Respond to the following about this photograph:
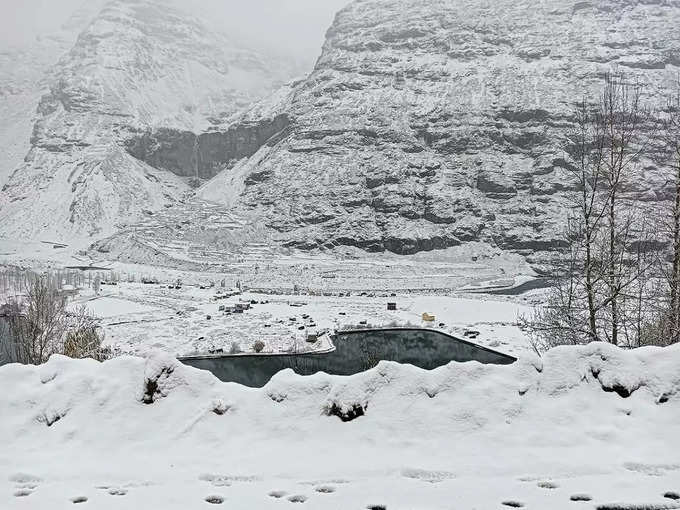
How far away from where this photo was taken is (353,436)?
7.46m

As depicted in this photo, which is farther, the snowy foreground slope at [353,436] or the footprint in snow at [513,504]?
the snowy foreground slope at [353,436]

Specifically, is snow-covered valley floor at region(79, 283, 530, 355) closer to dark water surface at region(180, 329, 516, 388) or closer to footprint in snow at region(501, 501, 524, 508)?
dark water surface at region(180, 329, 516, 388)

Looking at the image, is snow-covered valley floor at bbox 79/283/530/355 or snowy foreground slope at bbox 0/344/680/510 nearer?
snowy foreground slope at bbox 0/344/680/510

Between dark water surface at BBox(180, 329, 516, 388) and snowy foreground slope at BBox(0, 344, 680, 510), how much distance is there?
33504 mm

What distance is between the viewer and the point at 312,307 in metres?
90.0

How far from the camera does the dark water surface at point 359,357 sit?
46.8m

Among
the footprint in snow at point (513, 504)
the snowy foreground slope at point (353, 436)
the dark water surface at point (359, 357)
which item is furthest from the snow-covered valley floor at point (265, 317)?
the footprint in snow at point (513, 504)

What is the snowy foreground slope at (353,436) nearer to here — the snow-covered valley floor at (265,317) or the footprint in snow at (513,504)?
the footprint in snow at (513,504)

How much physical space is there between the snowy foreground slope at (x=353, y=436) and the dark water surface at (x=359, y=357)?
33.5m

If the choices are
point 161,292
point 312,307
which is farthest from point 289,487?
point 161,292

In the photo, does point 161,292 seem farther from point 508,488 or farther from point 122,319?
point 508,488

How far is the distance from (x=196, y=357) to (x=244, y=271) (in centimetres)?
10140

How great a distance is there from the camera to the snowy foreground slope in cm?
613

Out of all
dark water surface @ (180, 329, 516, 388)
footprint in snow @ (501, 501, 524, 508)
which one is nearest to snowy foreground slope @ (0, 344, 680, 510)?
footprint in snow @ (501, 501, 524, 508)
